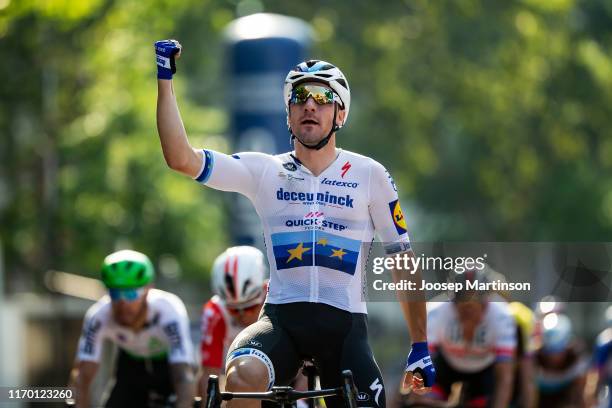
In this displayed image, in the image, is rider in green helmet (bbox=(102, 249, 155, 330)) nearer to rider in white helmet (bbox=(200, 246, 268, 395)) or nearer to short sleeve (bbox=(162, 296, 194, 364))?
short sleeve (bbox=(162, 296, 194, 364))

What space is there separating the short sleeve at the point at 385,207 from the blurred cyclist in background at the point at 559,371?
8722 millimetres

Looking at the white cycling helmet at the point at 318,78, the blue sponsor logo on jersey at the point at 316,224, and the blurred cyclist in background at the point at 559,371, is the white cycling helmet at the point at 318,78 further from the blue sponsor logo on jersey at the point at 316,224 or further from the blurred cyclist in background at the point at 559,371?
the blurred cyclist in background at the point at 559,371

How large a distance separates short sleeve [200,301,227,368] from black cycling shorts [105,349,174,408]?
117cm

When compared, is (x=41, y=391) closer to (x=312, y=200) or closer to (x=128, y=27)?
(x=312, y=200)

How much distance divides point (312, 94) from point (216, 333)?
2.86 m

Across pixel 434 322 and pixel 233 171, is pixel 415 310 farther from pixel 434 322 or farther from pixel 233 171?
pixel 434 322

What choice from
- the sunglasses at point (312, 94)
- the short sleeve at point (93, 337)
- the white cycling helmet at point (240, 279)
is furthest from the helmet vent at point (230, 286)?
the sunglasses at point (312, 94)

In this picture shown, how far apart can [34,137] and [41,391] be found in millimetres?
13831

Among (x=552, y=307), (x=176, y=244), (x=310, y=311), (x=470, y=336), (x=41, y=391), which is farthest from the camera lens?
(x=176, y=244)

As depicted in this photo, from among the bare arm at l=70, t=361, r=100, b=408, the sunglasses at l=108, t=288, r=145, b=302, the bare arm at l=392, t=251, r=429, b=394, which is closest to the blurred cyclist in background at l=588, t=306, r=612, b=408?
the sunglasses at l=108, t=288, r=145, b=302

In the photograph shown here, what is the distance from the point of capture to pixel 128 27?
1895 centimetres

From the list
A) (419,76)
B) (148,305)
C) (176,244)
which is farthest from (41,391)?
(419,76)

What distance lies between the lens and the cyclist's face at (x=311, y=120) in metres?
7.00

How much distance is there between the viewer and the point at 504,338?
36.8 feet
